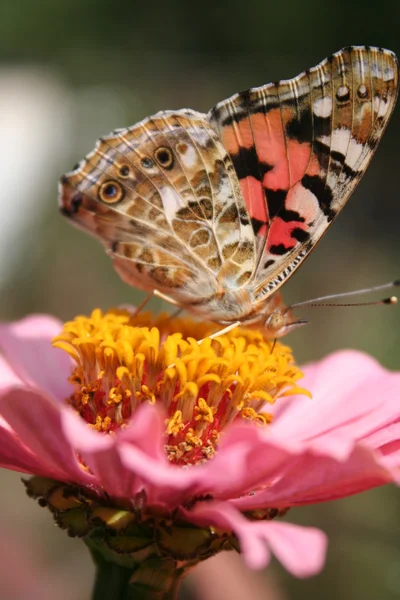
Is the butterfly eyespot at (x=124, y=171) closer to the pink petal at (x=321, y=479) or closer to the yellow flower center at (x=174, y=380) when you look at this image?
the yellow flower center at (x=174, y=380)

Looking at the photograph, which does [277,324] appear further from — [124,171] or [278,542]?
[278,542]

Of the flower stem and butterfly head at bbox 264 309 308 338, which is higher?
butterfly head at bbox 264 309 308 338

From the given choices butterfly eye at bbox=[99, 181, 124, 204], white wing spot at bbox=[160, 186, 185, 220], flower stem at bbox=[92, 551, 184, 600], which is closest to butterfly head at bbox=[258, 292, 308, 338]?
white wing spot at bbox=[160, 186, 185, 220]

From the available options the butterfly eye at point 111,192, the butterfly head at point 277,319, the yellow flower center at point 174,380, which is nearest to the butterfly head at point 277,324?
the butterfly head at point 277,319

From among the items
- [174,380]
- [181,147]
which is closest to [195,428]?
[174,380]

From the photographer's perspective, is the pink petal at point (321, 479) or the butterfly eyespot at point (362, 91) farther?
the butterfly eyespot at point (362, 91)

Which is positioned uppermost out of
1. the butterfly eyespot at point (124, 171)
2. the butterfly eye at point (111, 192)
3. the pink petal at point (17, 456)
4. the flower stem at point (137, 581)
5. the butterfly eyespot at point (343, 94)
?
the butterfly eyespot at point (343, 94)

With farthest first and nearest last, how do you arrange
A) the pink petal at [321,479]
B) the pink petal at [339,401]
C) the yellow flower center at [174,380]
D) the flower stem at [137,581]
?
the pink petal at [339,401], the yellow flower center at [174,380], the flower stem at [137,581], the pink petal at [321,479]

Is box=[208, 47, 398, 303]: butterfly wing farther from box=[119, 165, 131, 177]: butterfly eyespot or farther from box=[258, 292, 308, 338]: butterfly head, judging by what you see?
box=[119, 165, 131, 177]: butterfly eyespot
